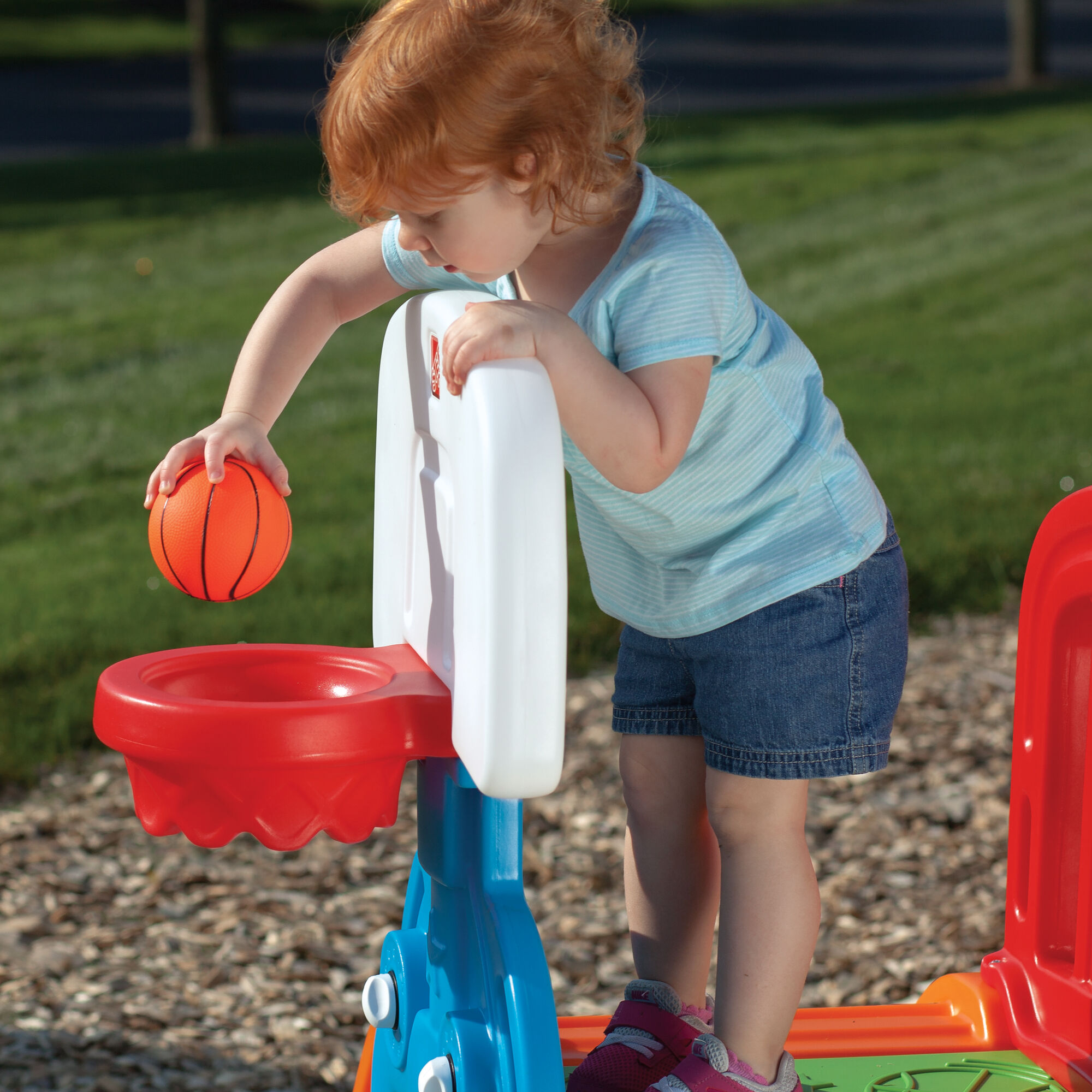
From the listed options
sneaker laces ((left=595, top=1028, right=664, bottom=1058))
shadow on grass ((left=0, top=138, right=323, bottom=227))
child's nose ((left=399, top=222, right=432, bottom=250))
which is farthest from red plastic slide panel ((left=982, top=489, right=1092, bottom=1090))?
shadow on grass ((left=0, top=138, right=323, bottom=227))

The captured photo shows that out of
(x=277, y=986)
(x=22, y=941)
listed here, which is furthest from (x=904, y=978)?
(x=22, y=941)

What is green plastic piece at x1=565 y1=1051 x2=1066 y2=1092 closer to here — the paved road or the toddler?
the toddler

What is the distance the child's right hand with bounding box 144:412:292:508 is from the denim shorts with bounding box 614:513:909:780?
555 millimetres

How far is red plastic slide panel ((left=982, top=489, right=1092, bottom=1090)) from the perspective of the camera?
86.4 inches

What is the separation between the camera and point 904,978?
3059mm

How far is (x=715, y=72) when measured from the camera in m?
19.3

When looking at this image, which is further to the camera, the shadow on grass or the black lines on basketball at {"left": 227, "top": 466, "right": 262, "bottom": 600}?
the shadow on grass

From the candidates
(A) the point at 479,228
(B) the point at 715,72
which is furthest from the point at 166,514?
(B) the point at 715,72

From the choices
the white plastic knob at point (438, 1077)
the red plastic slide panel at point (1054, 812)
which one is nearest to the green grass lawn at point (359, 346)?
the red plastic slide panel at point (1054, 812)

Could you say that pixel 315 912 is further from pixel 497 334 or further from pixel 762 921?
pixel 497 334

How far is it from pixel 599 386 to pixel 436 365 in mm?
293

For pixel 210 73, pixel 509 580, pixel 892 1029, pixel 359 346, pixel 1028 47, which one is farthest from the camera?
pixel 1028 47

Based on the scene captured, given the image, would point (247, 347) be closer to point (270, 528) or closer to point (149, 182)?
point (270, 528)

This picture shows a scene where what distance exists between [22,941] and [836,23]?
24.1m
